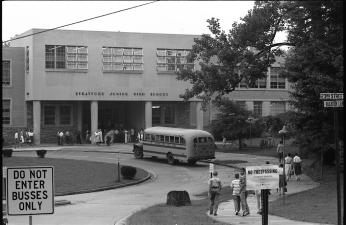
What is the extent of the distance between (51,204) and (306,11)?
2279cm

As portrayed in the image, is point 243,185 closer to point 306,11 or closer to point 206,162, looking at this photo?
point 306,11

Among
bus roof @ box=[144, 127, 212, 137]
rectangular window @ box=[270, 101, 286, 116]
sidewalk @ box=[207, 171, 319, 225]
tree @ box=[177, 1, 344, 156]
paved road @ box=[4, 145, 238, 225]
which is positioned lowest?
paved road @ box=[4, 145, 238, 225]

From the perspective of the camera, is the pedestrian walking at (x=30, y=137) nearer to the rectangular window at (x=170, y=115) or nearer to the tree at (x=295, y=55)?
the rectangular window at (x=170, y=115)

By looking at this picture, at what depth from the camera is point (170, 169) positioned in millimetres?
40156

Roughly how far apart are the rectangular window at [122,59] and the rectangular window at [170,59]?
223cm

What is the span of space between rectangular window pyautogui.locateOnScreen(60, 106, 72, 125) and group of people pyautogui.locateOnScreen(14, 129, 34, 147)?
4355 mm

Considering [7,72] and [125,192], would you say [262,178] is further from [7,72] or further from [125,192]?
[7,72]

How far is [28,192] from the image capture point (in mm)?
8805

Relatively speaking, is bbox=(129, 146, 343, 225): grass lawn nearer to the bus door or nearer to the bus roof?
the bus door

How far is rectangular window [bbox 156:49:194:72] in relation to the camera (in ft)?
210

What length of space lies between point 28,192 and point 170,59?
184 feet

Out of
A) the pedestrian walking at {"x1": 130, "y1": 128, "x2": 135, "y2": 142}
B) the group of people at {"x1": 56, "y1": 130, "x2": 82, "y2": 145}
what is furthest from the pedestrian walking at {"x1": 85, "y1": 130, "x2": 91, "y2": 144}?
the pedestrian walking at {"x1": 130, "y1": 128, "x2": 135, "y2": 142}

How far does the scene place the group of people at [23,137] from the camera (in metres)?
59.8

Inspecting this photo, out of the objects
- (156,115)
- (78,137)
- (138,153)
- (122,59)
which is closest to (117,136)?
(78,137)
